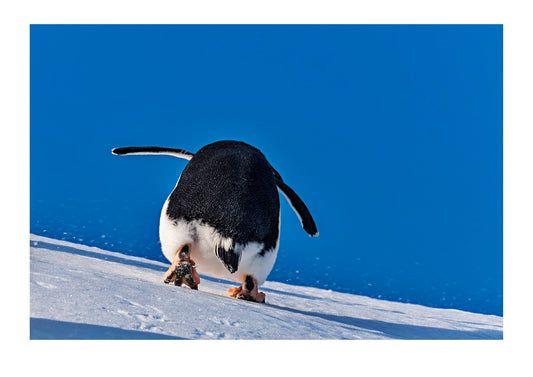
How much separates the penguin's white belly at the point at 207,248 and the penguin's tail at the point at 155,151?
3.06ft

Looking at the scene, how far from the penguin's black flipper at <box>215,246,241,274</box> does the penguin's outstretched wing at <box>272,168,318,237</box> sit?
3.17 feet

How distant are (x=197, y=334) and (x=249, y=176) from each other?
1.45 m

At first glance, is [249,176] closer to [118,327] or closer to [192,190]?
[192,190]

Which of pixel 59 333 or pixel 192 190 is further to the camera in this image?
pixel 192 190

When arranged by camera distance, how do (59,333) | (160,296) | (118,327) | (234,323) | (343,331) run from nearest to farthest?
(59,333) < (118,327) < (234,323) < (160,296) < (343,331)

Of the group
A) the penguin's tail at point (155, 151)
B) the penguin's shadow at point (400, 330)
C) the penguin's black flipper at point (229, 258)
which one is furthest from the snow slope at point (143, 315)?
the penguin's tail at point (155, 151)

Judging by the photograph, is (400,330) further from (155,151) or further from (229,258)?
(155,151)

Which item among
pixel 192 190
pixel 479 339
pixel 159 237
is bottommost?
pixel 479 339

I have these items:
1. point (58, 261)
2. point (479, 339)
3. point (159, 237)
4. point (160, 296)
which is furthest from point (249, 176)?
point (479, 339)

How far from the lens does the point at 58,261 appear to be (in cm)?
356

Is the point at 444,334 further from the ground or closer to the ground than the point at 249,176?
closer to the ground

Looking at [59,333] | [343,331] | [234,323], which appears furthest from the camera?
[343,331]

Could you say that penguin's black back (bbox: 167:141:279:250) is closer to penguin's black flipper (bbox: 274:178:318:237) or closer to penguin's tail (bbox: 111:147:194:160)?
penguin's black flipper (bbox: 274:178:318:237)

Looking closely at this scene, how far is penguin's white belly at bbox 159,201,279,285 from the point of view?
3.43 m
